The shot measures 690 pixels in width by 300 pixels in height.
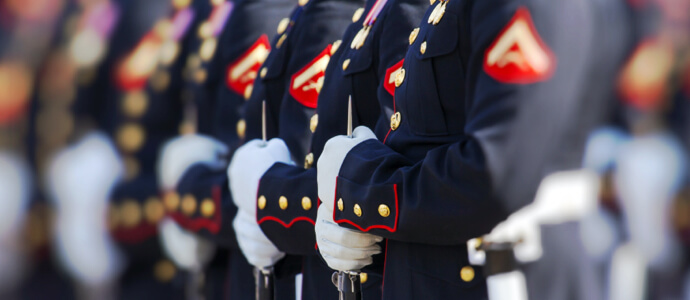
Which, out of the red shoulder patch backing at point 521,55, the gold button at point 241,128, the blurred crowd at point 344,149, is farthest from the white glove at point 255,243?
the red shoulder patch backing at point 521,55

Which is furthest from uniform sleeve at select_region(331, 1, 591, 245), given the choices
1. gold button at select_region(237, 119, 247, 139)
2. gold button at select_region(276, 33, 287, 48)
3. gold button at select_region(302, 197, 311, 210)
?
gold button at select_region(237, 119, 247, 139)

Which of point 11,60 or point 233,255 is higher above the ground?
point 11,60

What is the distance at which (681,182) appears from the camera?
9.26 feet

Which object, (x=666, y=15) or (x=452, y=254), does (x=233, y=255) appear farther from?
(x=666, y=15)

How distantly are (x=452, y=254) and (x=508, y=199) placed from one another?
20cm

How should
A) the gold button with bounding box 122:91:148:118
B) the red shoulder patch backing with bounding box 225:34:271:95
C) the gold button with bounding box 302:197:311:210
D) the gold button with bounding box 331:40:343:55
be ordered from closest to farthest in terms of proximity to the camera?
1. the gold button with bounding box 302:197:311:210
2. the gold button with bounding box 331:40:343:55
3. the red shoulder patch backing with bounding box 225:34:271:95
4. the gold button with bounding box 122:91:148:118

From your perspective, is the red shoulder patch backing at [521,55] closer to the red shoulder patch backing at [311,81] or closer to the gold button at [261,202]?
the gold button at [261,202]

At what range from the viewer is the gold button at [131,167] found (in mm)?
2932

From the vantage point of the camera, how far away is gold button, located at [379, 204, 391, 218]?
1.41 m

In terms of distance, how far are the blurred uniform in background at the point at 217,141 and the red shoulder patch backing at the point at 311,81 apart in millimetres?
339

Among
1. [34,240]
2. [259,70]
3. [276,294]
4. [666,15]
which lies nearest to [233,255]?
[276,294]

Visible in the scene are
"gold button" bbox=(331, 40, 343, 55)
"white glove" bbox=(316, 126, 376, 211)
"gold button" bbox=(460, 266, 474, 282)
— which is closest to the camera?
"gold button" bbox=(460, 266, 474, 282)

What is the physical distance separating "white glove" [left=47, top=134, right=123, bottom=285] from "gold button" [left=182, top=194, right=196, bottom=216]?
417 millimetres

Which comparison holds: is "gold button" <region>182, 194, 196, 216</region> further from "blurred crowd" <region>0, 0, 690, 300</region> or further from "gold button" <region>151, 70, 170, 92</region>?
"gold button" <region>151, 70, 170, 92</region>
